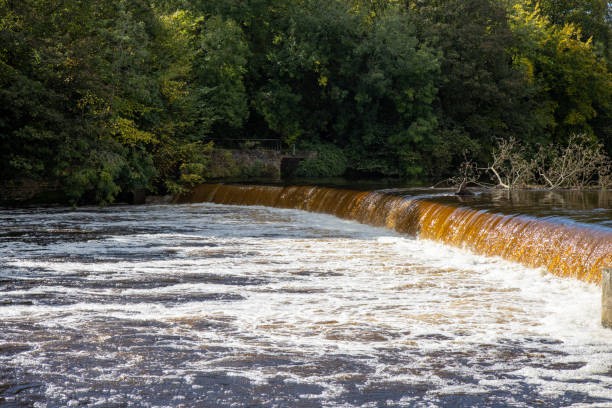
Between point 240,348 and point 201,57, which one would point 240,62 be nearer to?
point 201,57

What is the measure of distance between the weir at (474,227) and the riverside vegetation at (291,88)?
603 cm

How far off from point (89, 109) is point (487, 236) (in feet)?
47.0

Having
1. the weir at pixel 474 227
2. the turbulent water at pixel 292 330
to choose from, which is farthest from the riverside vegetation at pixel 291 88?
the turbulent water at pixel 292 330

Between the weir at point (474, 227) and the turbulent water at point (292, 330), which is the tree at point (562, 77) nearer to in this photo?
the weir at point (474, 227)

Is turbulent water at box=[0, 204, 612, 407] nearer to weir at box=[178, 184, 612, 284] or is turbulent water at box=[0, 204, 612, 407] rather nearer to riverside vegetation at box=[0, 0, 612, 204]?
weir at box=[178, 184, 612, 284]

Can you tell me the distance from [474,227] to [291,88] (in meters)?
23.9

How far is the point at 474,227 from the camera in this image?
15.2 metres

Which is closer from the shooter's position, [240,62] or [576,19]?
[240,62]

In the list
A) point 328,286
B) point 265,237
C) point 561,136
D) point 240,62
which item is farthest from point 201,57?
point 328,286

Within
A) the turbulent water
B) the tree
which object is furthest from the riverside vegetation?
the turbulent water

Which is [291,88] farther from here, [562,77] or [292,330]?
[292,330]

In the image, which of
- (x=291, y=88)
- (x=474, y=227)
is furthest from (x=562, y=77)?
(x=474, y=227)

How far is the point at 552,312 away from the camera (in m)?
9.55

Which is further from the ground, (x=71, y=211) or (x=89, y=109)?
(x=89, y=109)
